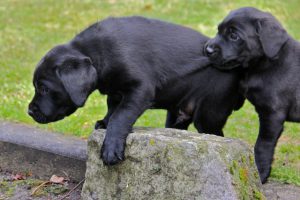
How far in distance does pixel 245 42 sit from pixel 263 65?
0.85 ft

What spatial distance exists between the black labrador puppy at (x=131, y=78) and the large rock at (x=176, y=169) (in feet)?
0.47

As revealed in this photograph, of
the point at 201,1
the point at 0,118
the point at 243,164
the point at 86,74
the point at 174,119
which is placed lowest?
the point at 201,1

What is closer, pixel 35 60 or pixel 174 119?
pixel 174 119

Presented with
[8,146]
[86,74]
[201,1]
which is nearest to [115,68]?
[86,74]

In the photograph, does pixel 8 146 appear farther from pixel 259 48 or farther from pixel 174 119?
pixel 259 48

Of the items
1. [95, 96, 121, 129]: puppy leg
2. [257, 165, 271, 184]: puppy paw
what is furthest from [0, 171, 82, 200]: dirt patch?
[257, 165, 271, 184]: puppy paw

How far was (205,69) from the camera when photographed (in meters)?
5.31

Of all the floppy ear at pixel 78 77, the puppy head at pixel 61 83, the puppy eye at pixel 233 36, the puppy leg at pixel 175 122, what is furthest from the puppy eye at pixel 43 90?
the puppy eye at pixel 233 36

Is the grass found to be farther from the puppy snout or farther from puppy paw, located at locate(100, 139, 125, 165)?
puppy paw, located at locate(100, 139, 125, 165)

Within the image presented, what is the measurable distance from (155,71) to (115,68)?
1.16ft

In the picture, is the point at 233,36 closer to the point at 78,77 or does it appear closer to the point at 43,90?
the point at 78,77

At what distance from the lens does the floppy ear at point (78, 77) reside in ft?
15.4

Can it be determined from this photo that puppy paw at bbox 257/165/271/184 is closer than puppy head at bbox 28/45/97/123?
No

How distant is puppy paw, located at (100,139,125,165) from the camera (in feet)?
15.0
